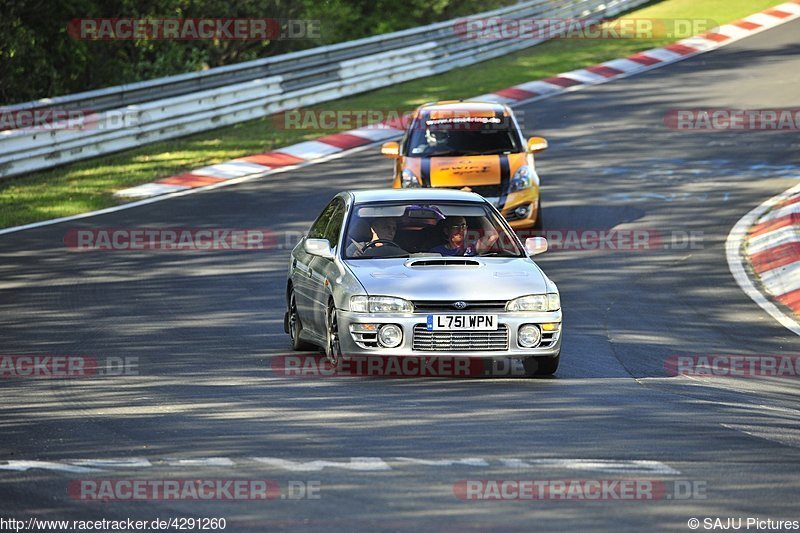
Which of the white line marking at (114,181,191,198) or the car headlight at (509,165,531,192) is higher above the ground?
the car headlight at (509,165,531,192)

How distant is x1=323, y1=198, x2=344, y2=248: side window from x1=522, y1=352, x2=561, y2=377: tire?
196cm

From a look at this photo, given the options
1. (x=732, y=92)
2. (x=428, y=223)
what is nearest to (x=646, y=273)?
(x=428, y=223)

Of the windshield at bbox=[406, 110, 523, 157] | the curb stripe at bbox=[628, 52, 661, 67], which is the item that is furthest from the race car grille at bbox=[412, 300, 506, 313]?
the curb stripe at bbox=[628, 52, 661, 67]

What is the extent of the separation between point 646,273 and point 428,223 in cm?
511

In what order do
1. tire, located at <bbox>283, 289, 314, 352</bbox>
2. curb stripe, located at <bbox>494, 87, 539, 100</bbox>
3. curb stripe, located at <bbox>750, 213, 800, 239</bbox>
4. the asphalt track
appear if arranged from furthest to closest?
curb stripe, located at <bbox>494, 87, 539, 100</bbox>
curb stripe, located at <bbox>750, 213, 800, 239</bbox>
tire, located at <bbox>283, 289, 314, 352</bbox>
the asphalt track

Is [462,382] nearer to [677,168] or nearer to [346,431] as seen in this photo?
[346,431]

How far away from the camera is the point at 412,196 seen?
1225 cm

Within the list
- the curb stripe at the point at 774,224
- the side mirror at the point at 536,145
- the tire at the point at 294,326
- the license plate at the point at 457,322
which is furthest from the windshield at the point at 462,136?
the license plate at the point at 457,322

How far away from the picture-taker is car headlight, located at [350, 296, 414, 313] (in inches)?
419

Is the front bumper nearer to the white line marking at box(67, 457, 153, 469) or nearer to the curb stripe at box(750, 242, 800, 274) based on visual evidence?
the white line marking at box(67, 457, 153, 469)

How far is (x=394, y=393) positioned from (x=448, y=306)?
2.74 feet

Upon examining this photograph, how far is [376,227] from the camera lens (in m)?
11.9

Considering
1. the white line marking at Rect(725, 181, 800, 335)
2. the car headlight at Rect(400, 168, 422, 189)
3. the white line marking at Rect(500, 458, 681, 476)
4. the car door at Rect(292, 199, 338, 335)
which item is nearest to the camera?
the white line marking at Rect(500, 458, 681, 476)

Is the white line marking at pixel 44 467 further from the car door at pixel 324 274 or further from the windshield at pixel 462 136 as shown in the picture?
the windshield at pixel 462 136
